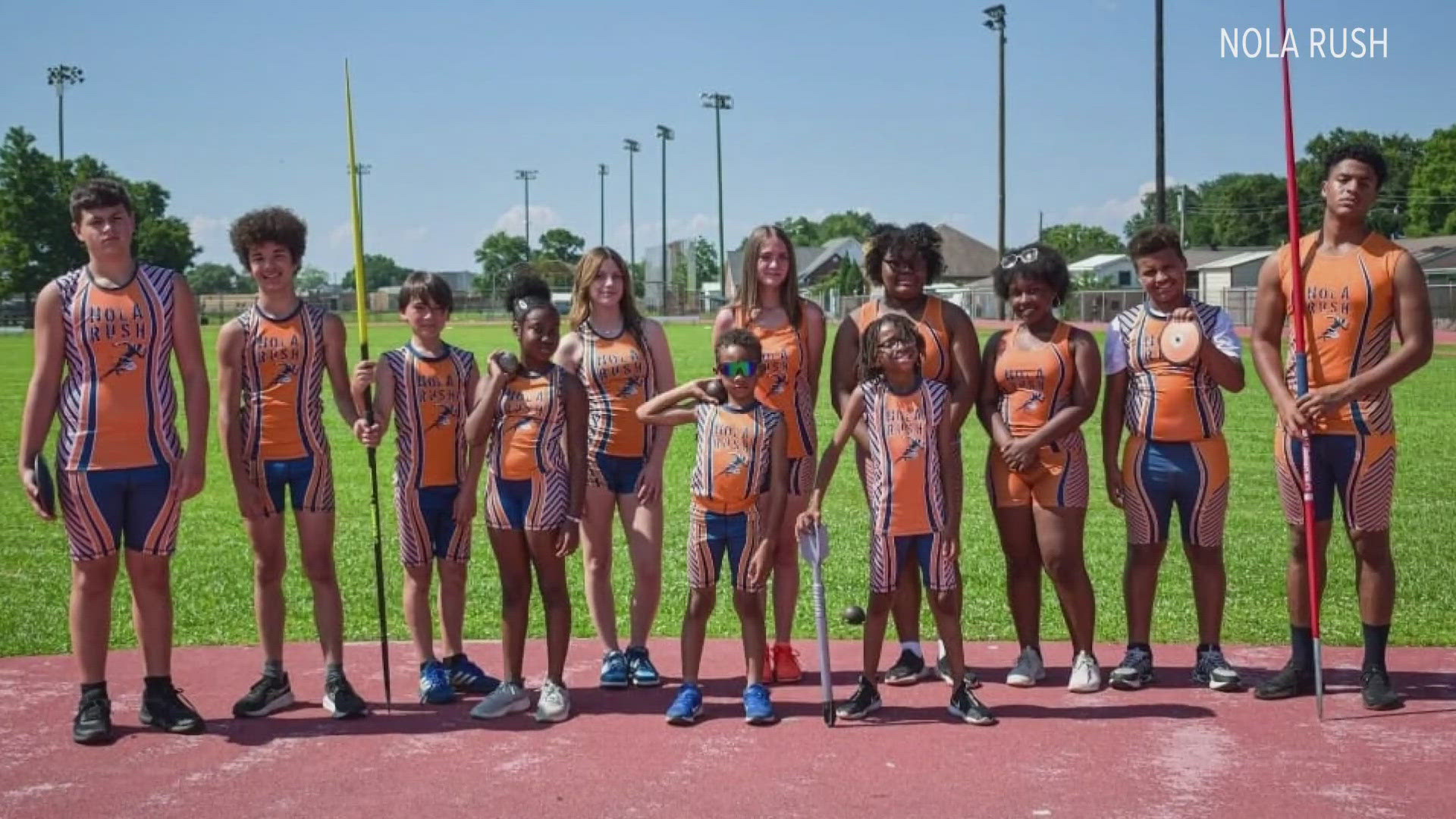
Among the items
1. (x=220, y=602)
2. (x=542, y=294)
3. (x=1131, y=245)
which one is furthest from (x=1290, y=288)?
(x=220, y=602)

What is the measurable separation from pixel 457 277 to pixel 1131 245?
149958 mm

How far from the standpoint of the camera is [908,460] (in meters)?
6.21

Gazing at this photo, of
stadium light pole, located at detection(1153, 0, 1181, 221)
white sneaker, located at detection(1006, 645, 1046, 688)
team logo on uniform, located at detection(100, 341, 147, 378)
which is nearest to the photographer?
team logo on uniform, located at detection(100, 341, 147, 378)

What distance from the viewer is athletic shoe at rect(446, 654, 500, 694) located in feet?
21.9

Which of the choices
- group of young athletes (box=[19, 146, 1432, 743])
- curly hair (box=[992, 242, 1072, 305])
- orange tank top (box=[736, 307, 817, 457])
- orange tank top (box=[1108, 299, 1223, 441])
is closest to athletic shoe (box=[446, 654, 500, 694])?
group of young athletes (box=[19, 146, 1432, 743])

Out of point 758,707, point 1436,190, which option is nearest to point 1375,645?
point 758,707

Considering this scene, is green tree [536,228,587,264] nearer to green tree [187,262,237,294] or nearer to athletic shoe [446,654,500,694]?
green tree [187,262,237,294]

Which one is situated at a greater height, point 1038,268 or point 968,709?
point 1038,268

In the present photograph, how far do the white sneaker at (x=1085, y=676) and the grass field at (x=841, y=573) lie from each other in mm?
1366

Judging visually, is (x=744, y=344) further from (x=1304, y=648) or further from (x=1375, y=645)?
(x=1375, y=645)

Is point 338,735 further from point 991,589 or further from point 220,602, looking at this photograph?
point 991,589

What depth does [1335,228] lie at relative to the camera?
20.7ft

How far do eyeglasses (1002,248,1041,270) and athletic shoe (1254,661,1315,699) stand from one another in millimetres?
2169

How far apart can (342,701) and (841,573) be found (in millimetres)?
4565
